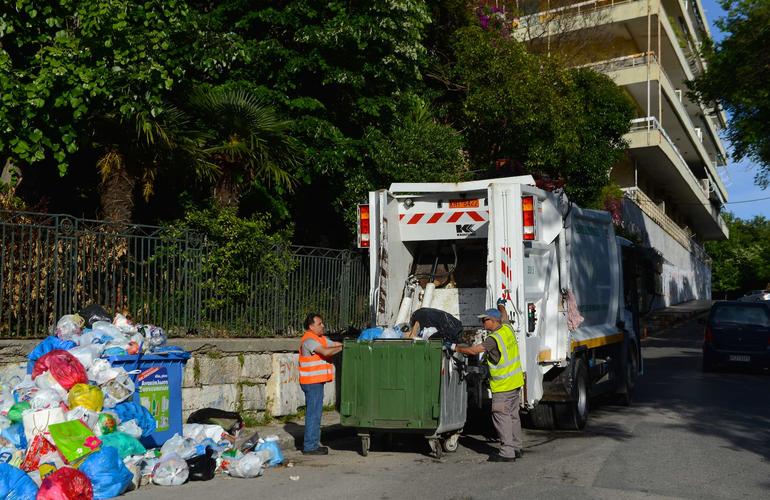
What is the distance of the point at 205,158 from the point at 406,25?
4.61 m

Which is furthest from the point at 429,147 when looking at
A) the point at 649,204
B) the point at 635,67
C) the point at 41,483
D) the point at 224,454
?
the point at 649,204

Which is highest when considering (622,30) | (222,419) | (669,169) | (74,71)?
(622,30)

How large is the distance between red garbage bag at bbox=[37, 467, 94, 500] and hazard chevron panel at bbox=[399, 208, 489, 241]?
16.4ft

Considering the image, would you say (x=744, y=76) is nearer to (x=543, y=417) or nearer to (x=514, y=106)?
(x=514, y=106)

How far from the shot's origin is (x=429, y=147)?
15.1m

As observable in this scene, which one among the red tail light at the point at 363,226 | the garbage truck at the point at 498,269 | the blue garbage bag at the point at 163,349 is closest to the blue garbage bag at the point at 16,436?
the blue garbage bag at the point at 163,349

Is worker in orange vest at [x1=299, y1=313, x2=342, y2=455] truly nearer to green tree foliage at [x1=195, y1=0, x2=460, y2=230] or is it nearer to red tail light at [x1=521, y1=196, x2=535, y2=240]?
red tail light at [x1=521, y1=196, x2=535, y2=240]

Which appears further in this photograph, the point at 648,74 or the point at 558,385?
the point at 648,74

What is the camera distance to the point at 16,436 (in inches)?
261

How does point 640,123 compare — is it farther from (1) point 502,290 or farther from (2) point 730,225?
(2) point 730,225

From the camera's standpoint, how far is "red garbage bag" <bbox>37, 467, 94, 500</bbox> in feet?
19.2

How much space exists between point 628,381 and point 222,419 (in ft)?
21.6

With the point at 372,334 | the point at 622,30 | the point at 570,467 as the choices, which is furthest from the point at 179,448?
the point at 622,30

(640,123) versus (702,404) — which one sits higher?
(640,123)
